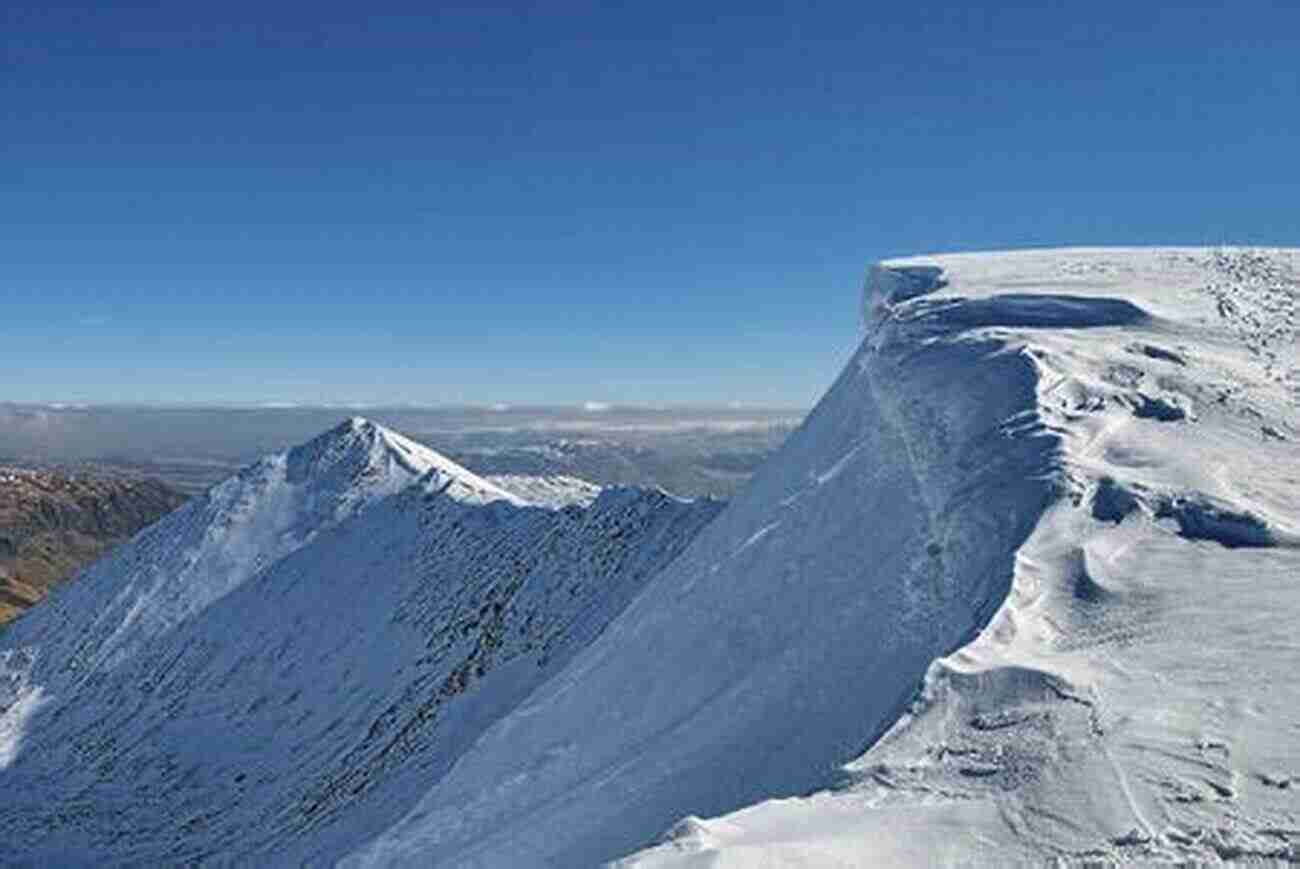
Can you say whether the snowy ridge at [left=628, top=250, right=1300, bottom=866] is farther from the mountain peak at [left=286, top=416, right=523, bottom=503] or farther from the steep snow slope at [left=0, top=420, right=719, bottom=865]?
the mountain peak at [left=286, top=416, right=523, bottom=503]

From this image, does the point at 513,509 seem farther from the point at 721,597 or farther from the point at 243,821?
the point at 721,597

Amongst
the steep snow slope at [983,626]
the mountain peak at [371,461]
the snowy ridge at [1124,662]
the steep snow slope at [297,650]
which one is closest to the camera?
the snowy ridge at [1124,662]

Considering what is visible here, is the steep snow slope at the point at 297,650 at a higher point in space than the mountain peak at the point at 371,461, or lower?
lower

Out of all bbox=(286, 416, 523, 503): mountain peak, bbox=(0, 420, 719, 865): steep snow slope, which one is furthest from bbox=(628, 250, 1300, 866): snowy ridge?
bbox=(286, 416, 523, 503): mountain peak

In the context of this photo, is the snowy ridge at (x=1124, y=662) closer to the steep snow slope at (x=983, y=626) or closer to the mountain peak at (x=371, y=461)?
the steep snow slope at (x=983, y=626)

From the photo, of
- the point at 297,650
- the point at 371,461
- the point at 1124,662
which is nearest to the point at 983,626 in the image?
the point at 1124,662

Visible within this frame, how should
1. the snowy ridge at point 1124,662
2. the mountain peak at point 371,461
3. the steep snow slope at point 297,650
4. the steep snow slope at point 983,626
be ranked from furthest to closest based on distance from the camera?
the mountain peak at point 371,461 < the steep snow slope at point 297,650 < the steep snow slope at point 983,626 < the snowy ridge at point 1124,662

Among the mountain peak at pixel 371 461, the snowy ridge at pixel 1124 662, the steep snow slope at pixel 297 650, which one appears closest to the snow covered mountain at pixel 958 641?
the snowy ridge at pixel 1124 662
